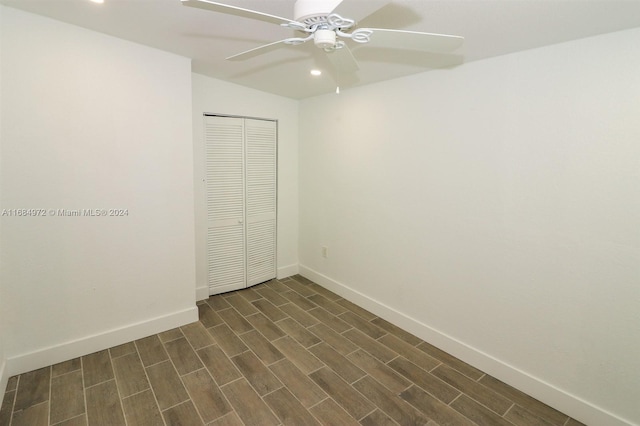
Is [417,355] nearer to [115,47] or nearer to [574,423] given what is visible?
[574,423]

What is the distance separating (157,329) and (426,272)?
8.01 ft

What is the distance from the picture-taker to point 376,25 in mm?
1734

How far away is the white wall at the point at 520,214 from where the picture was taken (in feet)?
5.74

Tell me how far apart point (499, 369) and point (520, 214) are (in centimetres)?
116

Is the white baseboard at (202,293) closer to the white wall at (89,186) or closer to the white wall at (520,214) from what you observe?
the white wall at (89,186)

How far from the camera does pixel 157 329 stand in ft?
8.89

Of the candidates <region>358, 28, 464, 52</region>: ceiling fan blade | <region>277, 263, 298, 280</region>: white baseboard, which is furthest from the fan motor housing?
<region>277, 263, 298, 280</region>: white baseboard

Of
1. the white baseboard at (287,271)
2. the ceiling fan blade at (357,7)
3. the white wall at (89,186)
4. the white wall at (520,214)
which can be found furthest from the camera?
the white baseboard at (287,271)

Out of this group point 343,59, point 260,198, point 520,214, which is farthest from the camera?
point 260,198

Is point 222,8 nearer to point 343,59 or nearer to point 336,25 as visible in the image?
point 336,25

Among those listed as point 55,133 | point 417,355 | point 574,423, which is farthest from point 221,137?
point 574,423

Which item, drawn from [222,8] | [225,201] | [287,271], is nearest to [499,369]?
[287,271]

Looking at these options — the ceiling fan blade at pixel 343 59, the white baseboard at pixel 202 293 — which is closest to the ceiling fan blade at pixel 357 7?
the ceiling fan blade at pixel 343 59

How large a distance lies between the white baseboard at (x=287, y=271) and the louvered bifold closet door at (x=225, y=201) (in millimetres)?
574
